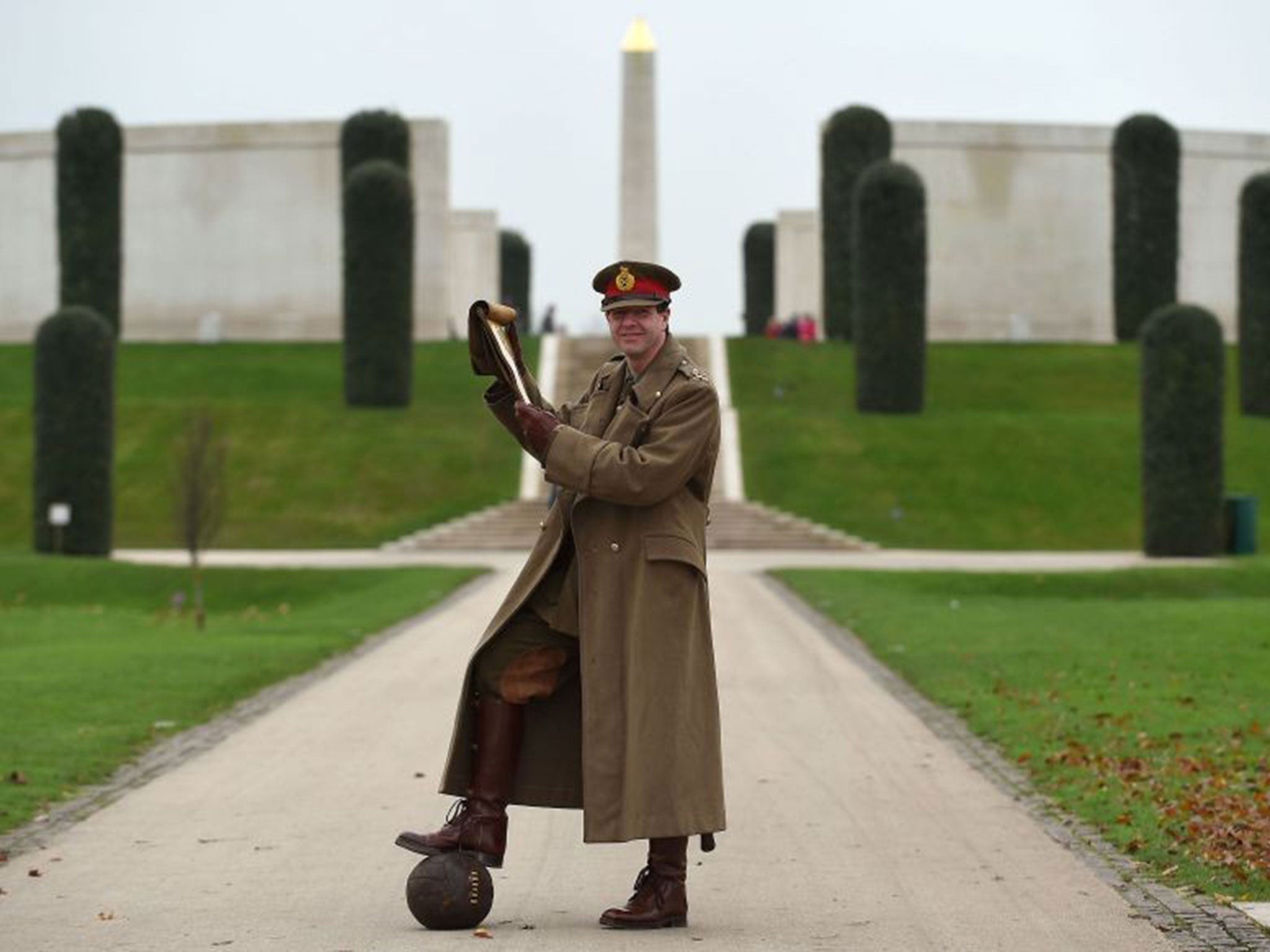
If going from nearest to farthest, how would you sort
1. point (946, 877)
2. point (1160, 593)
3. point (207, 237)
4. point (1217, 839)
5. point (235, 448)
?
point (946, 877) < point (1217, 839) < point (1160, 593) < point (235, 448) < point (207, 237)

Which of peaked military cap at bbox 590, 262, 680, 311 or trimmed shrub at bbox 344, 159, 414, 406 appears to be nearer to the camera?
peaked military cap at bbox 590, 262, 680, 311

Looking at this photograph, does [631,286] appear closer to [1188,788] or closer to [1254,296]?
[1188,788]

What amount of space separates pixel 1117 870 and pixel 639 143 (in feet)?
146

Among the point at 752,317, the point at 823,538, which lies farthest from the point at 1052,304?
the point at 823,538

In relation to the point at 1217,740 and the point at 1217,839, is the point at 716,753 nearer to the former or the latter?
the point at 1217,839

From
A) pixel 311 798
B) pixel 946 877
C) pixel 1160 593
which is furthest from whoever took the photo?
pixel 1160 593

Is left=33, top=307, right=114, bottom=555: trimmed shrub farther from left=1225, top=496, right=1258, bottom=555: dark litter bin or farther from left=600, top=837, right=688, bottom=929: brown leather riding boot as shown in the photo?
Answer: left=600, top=837, right=688, bottom=929: brown leather riding boot

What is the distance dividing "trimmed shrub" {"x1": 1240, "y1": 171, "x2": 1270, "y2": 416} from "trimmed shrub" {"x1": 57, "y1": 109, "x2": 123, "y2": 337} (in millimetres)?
22050

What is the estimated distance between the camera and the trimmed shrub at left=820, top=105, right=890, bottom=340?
5159cm

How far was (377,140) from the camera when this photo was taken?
50.9m

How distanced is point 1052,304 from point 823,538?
26176 mm

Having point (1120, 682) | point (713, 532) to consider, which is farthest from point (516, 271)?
point (1120, 682)

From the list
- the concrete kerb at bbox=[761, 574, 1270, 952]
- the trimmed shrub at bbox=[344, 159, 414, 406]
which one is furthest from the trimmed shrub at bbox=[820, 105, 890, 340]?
the concrete kerb at bbox=[761, 574, 1270, 952]

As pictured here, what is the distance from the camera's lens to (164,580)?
29641 millimetres
